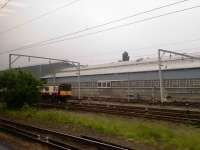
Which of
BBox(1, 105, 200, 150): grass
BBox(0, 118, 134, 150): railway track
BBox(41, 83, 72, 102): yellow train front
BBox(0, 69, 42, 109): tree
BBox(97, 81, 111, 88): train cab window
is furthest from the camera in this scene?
BBox(97, 81, 111, 88): train cab window

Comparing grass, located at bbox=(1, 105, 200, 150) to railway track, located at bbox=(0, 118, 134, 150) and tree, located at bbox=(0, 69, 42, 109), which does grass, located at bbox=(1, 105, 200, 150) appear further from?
tree, located at bbox=(0, 69, 42, 109)

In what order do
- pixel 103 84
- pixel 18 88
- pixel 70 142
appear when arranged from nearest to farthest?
1. pixel 70 142
2. pixel 18 88
3. pixel 103 84

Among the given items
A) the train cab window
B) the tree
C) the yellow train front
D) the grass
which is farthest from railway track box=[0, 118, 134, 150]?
the train cab window

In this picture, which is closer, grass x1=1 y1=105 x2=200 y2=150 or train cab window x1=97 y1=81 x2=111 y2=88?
grass x1=1 y1=105 x2=200 y2=150

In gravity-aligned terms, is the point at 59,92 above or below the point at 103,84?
below

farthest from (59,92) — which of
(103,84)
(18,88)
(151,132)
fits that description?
(151,132)

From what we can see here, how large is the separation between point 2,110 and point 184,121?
1784 centimetres

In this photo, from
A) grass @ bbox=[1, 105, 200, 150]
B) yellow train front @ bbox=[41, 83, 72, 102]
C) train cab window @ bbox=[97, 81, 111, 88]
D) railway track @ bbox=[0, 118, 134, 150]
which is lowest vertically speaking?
railway track @ bbox=[0, 118, 134, 150]

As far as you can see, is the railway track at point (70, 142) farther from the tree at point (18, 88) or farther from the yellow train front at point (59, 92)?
the yellow train front at point (59, 92)

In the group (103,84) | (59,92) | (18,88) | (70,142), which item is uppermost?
(103,84)

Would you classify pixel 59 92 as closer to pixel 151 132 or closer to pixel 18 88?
pixel 18 88

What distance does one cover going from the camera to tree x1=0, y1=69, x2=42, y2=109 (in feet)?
97.1

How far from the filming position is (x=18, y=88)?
29.5 m

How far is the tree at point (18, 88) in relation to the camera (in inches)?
1166
